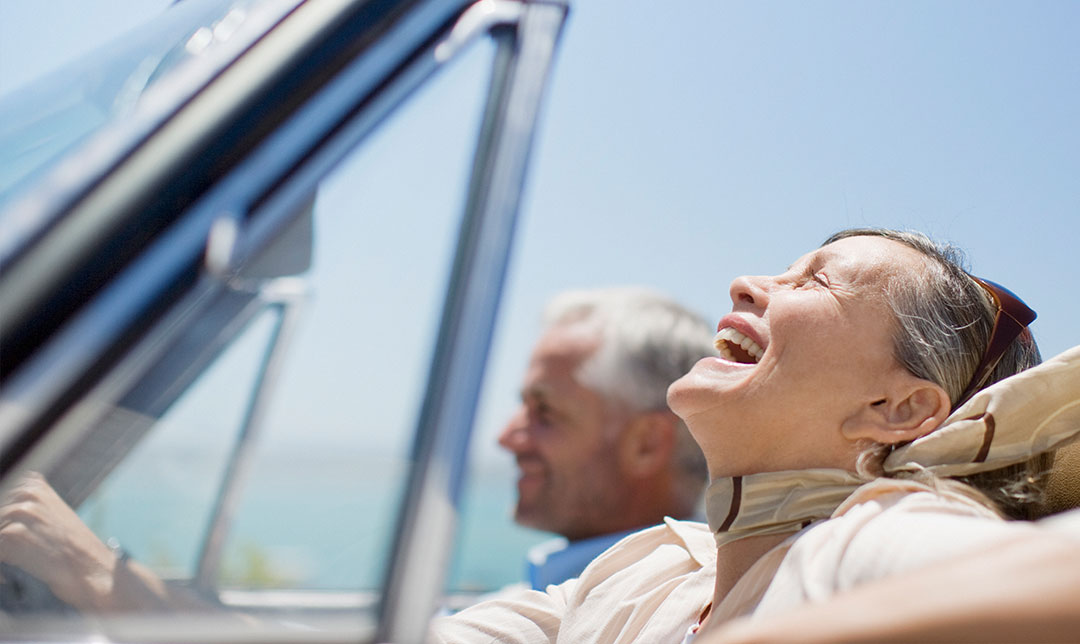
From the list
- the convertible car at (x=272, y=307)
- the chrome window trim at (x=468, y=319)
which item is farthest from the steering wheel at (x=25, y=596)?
the chrome window trim at (x=468, y=319)

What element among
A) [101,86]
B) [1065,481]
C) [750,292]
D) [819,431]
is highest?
[101,86]

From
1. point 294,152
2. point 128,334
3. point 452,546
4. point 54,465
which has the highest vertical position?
point 294,152

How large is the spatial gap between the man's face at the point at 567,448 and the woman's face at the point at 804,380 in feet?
6.40

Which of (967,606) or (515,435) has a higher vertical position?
(967,606)

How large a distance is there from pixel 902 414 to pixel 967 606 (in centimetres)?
112

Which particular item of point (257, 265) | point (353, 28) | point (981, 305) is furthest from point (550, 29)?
point (981, 305)

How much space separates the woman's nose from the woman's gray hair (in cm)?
27

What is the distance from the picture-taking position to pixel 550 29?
3.60ft

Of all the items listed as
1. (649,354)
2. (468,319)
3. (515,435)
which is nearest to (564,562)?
(515,435)

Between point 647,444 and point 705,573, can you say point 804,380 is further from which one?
point 647,444

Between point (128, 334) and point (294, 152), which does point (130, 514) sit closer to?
point (128, 334)

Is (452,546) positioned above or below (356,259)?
below

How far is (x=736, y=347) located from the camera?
2.16 meters

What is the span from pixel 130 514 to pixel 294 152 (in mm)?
410
